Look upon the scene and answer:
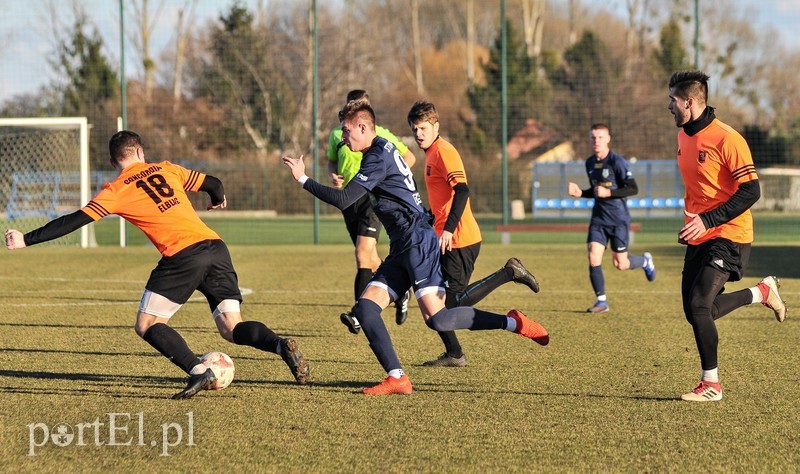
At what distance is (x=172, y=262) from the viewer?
6922 mm

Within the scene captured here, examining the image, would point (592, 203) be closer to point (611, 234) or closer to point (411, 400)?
point (611, 234)

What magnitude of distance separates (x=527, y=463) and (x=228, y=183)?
86.0ft

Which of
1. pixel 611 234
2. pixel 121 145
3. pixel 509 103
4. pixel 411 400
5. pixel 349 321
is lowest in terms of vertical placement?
pixel 411 400

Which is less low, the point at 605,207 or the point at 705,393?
the point at 605,207

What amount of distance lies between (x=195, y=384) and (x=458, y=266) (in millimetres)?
2458

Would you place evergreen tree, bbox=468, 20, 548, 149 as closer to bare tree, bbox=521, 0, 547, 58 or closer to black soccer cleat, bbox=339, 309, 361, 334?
black soccer cleat, bbox=339, 309, 361, 334

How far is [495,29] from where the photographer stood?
6028cm

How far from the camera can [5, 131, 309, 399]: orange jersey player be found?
682cm

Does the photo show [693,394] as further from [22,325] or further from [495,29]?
[495,29]

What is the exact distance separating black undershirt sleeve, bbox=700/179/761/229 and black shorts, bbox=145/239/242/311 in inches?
116

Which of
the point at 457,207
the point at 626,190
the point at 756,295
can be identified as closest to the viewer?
the point at 756,295

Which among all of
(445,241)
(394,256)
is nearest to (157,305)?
(394,256)

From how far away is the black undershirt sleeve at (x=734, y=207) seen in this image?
6.60 m

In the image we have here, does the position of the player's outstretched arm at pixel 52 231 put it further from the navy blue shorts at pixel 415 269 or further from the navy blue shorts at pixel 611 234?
the navy blue shorts at pixel 611 234
